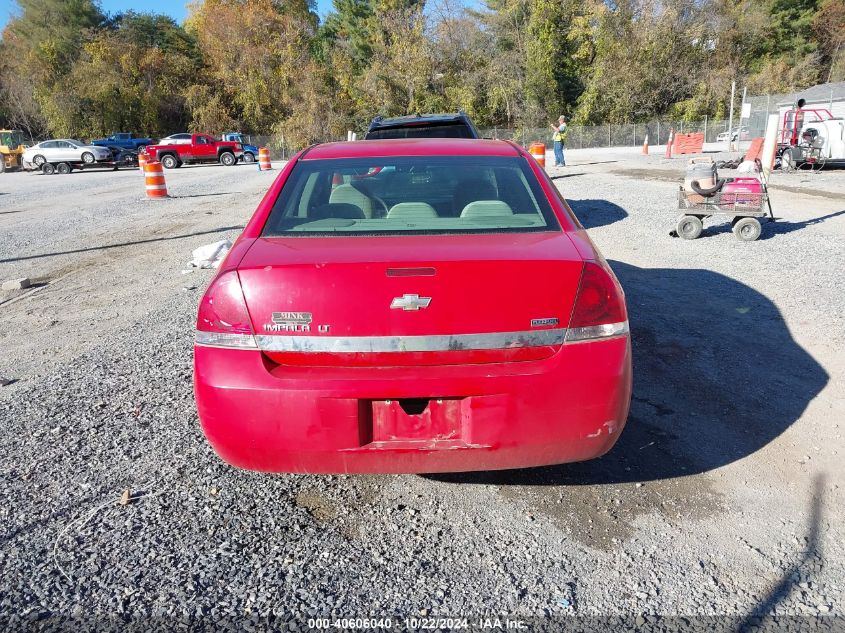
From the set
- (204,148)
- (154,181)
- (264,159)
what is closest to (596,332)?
(154,181)

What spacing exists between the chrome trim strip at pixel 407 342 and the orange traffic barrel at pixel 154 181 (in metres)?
15.9

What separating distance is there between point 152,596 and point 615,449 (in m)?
2.25

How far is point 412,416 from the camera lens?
2451 mm

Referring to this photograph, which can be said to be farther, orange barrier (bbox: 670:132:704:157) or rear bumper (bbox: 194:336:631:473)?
orange barrier (bbox: 670:132:704:157)

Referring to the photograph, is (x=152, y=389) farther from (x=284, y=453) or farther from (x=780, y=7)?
(x=780, y=7)

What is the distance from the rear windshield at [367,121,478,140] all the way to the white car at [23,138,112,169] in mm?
27537

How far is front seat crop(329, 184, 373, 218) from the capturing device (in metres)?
3.21

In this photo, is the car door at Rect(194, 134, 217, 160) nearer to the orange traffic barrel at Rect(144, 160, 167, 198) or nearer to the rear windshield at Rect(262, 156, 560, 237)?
the orange traffic barrel at Rect(144, 160, 167, 198)

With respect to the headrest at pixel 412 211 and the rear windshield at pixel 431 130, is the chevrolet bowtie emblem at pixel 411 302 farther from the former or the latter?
the rear windshield at pixel 431 130

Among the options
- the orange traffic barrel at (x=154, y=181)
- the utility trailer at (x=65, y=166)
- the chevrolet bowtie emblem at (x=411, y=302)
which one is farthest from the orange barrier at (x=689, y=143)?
the chevrolet bowtie emblem at (x=411, y=302)

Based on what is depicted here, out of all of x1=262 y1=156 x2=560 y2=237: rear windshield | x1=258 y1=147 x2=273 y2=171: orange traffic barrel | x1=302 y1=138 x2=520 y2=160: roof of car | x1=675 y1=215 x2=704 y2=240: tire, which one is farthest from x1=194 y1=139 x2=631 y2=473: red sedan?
x1=258 y1=147 x2=273 y2=171: orange traffic barrel

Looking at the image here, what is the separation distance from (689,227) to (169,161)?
31.8 metres

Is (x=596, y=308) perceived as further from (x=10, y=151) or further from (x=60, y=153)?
(x=10, y=151)

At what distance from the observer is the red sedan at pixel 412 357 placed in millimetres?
2383
